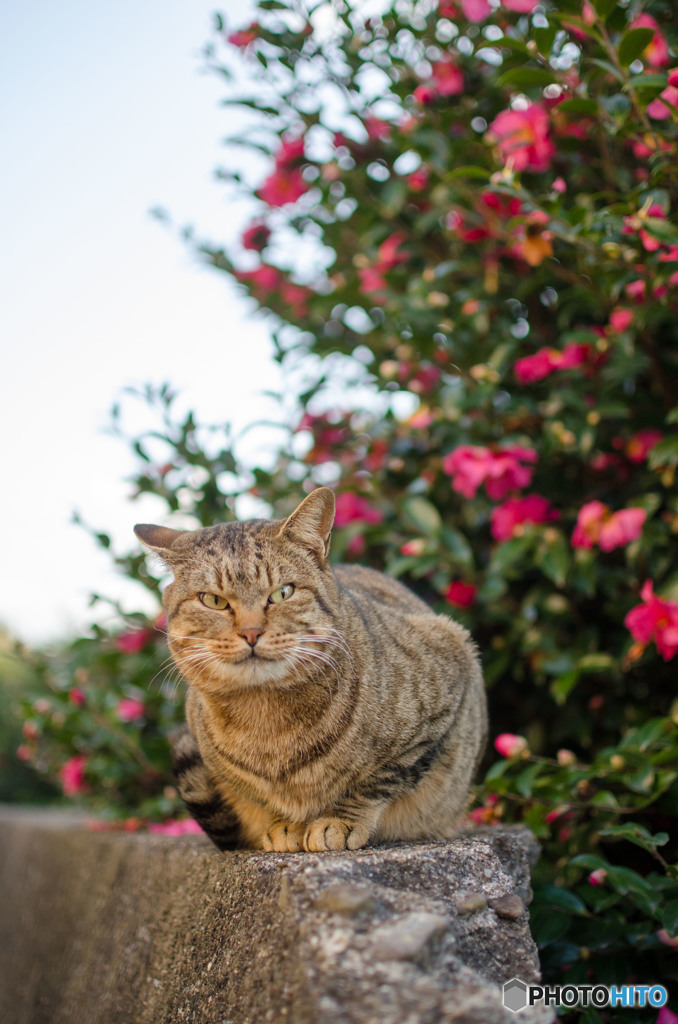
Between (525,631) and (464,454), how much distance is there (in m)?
0.63

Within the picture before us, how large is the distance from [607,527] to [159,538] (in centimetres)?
127

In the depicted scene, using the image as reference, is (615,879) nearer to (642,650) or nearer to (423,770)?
(423,770)

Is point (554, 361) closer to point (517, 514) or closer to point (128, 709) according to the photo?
point (517, 514)

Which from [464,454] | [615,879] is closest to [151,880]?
A: [615,879]

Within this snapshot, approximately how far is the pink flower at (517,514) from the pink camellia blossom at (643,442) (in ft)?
1.07

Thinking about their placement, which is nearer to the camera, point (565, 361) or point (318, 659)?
point (318, 659)

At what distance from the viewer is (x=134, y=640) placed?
112 inches

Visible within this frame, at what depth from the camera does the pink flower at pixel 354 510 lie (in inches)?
109

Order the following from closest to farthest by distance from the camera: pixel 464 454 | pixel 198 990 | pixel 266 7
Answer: pixel 198 990 → pixel 464 454 → pixel 266 7

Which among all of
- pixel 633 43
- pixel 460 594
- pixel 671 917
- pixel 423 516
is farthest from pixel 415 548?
pixel 633 43

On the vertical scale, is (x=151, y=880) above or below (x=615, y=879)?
below

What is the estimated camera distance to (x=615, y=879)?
1612 mm

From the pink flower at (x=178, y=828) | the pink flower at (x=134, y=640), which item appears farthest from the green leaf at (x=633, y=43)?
the pink flower at (x=178, y=828)

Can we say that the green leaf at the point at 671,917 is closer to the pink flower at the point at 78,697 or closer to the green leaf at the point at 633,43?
the green leaf at the point at 633,43
